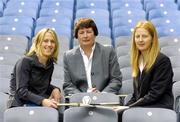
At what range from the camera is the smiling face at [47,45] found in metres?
3.85

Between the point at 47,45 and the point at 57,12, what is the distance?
2.84m

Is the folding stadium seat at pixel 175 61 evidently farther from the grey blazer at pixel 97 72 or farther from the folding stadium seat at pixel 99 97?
the folding stadium seat at pixel 99 97

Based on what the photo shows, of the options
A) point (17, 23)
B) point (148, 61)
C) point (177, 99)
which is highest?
point (17, 23)

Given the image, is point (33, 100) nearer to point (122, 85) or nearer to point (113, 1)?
point (122, 85)

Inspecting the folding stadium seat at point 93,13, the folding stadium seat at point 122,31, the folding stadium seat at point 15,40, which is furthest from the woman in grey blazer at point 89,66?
the folding stadium seat at point 93,13

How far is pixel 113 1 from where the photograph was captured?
721 cm

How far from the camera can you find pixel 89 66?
4.20 meters

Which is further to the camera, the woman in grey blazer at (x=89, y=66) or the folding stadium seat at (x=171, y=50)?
the folding stadium seat at (x=171, y=50)

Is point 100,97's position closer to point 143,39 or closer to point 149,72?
point 149,72

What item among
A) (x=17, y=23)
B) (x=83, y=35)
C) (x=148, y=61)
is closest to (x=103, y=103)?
(x=148, y=61)

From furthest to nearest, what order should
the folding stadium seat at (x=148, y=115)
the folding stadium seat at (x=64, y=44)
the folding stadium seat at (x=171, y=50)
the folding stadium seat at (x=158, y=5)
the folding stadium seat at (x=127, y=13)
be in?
1. the folding stadium seat at (x=158, y=5)
2. the folding stadium seat at (x=127, y=13)
3. the folding stadium seat at (x=64, y=44)
4. the folding stadium seat at (x=171, y=50)
5. the folding stadium seat at (x=148, y=115)

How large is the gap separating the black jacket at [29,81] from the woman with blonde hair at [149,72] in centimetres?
69

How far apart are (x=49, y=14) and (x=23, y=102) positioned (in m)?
2.94

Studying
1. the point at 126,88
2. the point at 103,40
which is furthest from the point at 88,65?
the point at 103,40
